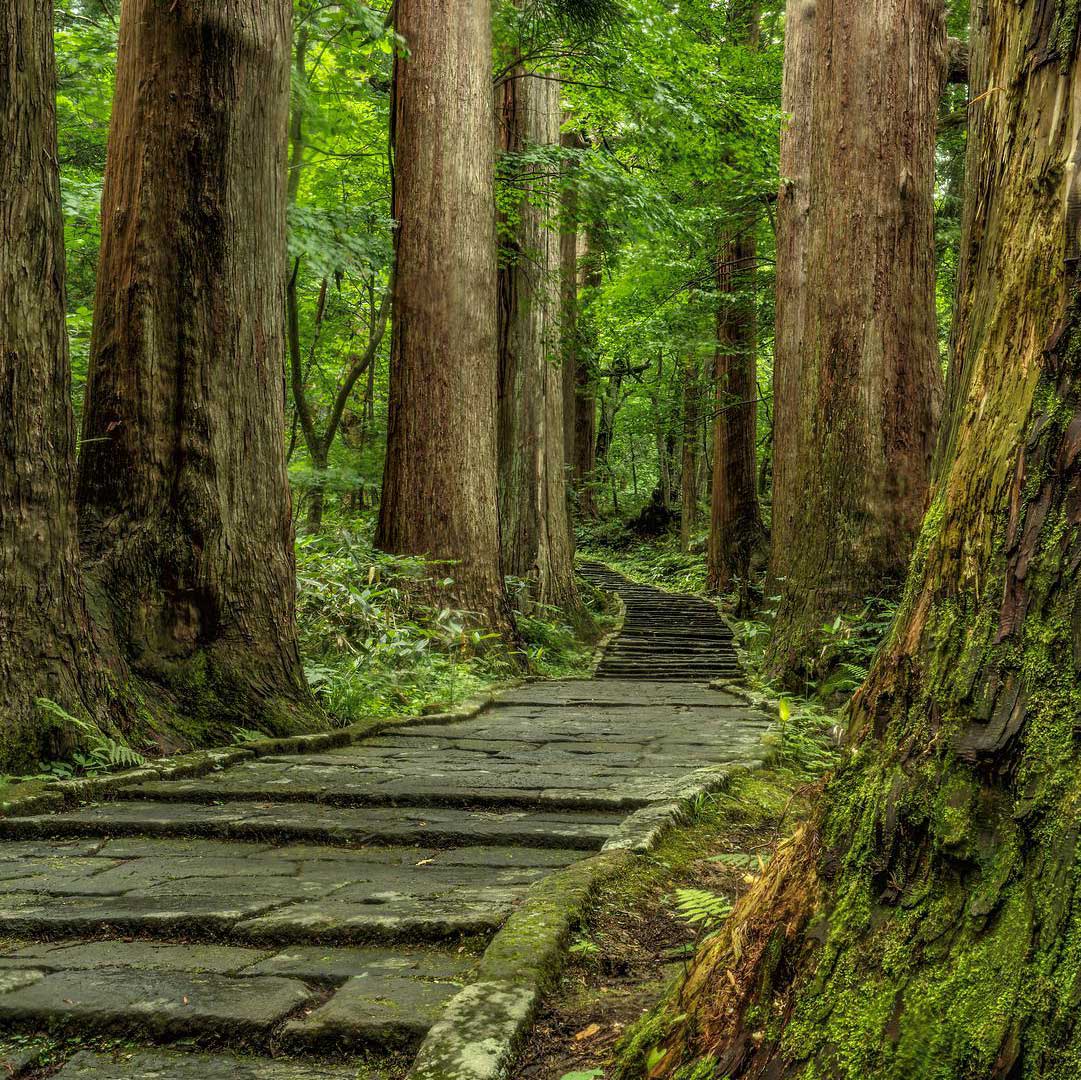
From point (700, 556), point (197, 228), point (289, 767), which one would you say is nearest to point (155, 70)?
point (197, 228)

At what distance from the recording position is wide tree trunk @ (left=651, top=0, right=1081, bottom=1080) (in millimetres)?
1356

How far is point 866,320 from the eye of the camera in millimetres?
8750

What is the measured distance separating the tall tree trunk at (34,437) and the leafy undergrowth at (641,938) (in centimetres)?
300

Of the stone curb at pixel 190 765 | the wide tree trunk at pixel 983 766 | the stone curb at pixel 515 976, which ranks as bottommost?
the stone curb at pixel 190 765

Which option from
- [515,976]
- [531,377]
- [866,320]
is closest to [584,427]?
[531,377]

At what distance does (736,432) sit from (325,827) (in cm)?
1717

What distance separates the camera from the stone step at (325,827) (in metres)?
4.23

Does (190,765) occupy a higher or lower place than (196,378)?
lower

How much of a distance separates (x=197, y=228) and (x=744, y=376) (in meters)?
15.9

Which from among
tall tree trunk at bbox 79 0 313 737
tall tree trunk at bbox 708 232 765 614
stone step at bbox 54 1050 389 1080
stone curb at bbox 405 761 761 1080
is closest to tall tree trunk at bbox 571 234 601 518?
tall tree trunk at bbox 708 232 765 614

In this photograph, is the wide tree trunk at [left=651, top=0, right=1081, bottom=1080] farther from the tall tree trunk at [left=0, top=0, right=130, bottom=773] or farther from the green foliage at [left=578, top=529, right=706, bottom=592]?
the green foliage at [left=578, top=529, right=706, bottom=592]

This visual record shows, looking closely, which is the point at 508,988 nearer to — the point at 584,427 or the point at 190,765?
the point at 190,765

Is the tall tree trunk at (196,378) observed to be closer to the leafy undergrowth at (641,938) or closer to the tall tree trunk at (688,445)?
the leafy undergrowth at (641,938)

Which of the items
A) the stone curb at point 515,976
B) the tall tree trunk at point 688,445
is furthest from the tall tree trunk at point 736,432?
the stone curb at point 515,976
